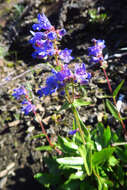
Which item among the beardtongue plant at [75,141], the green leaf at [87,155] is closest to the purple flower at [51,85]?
the beardtongue plant at [75,141]

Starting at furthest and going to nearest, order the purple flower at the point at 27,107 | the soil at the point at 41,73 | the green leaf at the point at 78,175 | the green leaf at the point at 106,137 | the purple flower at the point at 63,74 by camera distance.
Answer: the soil at the point at 41,73, the purple flower at the point at 27,107, the green leaf at the point at 106,137, the green leaf at the point at 78,175, the purple flower at the point at 63,74

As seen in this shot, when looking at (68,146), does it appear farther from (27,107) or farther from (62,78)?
(62,78)

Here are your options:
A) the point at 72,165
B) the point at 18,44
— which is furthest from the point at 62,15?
the point at 72,165

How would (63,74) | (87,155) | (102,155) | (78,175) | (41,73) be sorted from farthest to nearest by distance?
(41,73) → (78,175) → (102,155) → (87,155) → (63,74)

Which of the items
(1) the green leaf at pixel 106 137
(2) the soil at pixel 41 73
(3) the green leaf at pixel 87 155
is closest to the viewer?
(3) the green leaf at pixel 87 155

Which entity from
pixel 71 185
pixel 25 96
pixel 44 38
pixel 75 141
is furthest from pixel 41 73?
pixel 71 185

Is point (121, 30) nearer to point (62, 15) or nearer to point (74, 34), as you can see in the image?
point (74, 34)

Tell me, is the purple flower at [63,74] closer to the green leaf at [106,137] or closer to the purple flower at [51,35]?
the purple flower at [51,35]
